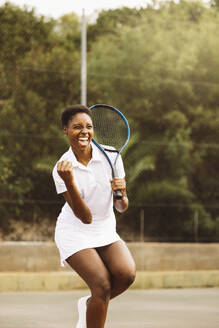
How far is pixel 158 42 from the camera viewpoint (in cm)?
3083

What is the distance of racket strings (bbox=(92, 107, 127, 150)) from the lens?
6.31m

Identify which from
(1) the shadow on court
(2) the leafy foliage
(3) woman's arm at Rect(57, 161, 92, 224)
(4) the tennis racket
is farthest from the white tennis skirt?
(2) the leafy foliage

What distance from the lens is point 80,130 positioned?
569 cm

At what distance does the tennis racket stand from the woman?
0.43 metres

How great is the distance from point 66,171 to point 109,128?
111cm

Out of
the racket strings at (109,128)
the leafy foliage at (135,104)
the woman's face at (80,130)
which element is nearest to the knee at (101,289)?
the woman's face at (80,130)

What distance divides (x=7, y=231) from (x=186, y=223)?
5.21 m

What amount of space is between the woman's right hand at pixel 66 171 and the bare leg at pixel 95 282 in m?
0.55

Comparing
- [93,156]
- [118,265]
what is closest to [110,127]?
[93,156]

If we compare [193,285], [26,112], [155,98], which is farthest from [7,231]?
[193,285]

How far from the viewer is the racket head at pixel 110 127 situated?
20.7ft

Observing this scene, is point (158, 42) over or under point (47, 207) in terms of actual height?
over

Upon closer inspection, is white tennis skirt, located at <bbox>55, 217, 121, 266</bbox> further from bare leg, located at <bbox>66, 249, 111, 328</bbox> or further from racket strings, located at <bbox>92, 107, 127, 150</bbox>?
racket strings, located at <bbox>92, 107, 127, 150</bbox>

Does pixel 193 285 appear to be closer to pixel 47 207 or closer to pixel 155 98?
pixel 47 207
